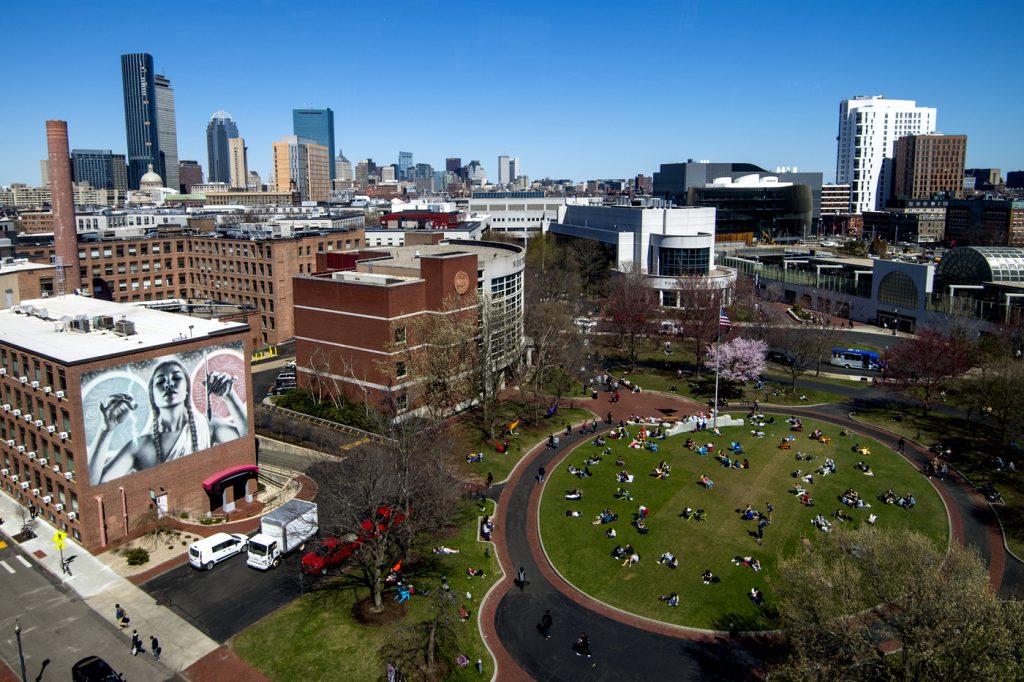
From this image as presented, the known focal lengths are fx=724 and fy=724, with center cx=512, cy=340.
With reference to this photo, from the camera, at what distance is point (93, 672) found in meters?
27.5

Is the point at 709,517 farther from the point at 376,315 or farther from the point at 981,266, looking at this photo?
the point at 981,266

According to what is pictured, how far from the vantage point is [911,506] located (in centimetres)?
4275

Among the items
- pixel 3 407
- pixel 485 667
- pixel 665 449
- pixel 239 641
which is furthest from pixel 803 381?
pixel 3 407

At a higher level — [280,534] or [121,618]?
[280,534]

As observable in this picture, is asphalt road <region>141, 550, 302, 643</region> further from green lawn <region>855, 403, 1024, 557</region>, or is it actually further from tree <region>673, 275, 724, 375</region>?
tree <region>673, 275, 724, 375</region>

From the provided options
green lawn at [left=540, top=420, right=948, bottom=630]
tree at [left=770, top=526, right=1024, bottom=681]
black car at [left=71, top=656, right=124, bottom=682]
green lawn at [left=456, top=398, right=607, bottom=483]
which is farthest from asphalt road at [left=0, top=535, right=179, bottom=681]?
tree at [left=770, top=526, right=1024, bottom=681]

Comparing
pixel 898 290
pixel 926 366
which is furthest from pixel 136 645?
pixel 898 290

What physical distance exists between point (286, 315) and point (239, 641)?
57890 millimetres

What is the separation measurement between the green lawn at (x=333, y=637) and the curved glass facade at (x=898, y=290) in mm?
72504

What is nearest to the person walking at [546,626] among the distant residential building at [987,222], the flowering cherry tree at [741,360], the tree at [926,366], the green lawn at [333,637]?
the green lawn at [333,637]

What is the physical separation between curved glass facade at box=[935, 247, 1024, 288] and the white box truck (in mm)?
79831

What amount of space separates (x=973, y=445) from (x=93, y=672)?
54976 mm

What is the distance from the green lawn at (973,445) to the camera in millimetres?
41531

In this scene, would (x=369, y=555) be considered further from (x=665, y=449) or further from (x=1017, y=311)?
(x=1017, y=311)
